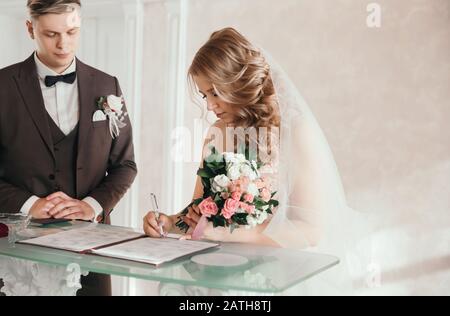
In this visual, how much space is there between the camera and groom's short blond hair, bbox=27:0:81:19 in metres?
3.39

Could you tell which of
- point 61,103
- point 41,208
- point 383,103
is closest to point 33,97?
point 61,103

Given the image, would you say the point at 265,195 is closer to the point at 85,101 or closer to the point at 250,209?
the point at 250,209

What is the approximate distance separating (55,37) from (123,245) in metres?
1.66

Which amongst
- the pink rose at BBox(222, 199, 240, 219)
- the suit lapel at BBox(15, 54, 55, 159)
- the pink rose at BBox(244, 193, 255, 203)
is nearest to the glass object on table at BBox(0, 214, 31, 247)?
the suit lapel at BBox(15, 54, 55, 159)

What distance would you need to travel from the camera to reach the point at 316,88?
3176mm

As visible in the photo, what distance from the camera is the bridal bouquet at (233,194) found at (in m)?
2.55

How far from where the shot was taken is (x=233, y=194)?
2535 mm

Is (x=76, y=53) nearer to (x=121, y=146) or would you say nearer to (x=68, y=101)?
(x=68, y=101)

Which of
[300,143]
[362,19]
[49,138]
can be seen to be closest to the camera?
[300,143]

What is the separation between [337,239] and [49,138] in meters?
1.82

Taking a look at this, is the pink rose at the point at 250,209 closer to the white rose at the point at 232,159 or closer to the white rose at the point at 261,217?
the white rose at the point at 261,217

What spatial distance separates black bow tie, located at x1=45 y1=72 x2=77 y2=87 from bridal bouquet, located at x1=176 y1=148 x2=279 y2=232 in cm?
128
